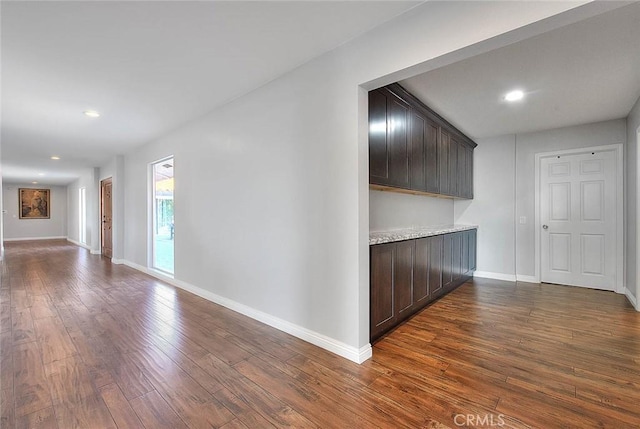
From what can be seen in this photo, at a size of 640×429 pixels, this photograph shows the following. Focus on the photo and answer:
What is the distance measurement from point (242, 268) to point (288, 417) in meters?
1.88

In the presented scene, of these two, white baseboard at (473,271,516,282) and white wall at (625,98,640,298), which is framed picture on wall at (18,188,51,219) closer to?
white baseboard at (473,271,516,282)

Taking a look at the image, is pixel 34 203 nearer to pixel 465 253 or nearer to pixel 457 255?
pixel 457 255

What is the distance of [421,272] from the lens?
3.19m

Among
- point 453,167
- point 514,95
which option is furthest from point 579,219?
point 514,95

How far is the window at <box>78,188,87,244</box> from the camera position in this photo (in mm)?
9992

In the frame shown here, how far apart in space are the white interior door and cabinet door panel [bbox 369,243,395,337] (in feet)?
11.4

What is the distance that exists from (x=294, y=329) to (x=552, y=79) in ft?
11.3

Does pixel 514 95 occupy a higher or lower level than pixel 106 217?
higher

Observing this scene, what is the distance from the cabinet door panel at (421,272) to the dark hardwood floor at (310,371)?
20cm

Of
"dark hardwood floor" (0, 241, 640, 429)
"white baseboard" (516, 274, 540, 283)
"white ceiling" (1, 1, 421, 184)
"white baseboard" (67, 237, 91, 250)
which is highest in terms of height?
"white ceiling" (1, 1, 421, 184)

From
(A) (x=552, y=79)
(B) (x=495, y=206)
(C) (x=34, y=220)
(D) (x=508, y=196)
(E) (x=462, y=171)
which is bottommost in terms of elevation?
(C) (x=34, y=220)

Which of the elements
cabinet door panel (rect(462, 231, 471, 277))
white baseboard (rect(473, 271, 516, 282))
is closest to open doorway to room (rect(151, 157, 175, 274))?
cabinet door panel (rect(462, 231, 471, 277))

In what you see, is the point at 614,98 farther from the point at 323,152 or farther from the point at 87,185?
the point at 87,185

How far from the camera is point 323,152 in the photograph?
2.41m
